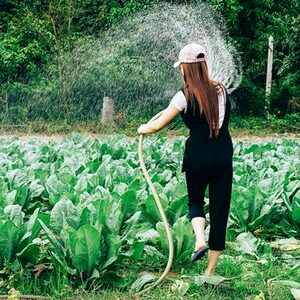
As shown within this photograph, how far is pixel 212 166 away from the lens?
4223mm

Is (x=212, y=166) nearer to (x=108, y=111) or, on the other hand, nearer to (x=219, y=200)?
(x=219, y=200)

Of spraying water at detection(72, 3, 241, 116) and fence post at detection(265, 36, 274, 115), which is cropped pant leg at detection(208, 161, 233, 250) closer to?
spraying water at detection(72, 3, 241, 116)

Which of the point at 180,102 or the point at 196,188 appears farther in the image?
the point at 196,188

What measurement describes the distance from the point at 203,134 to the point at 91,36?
16.9m

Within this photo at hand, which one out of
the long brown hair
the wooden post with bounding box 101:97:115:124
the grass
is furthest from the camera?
the wooden post with bounding box 101:97:115:124

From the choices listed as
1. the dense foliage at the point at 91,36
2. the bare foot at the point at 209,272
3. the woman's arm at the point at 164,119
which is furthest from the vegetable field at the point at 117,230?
the dense foliage at the point at 91,36

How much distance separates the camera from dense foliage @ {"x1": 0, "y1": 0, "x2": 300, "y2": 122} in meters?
20.0

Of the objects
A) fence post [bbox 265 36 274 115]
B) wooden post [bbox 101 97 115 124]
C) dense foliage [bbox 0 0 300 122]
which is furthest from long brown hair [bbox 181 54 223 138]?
fence post [bbox 265 36 274 115]

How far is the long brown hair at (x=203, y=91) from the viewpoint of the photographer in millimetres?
4129

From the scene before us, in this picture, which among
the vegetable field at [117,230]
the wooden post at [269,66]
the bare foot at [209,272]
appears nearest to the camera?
the vegetable field at [117,230]

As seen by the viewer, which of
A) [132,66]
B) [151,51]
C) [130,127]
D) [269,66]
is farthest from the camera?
[269,66]

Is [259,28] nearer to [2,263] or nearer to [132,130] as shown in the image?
[132,130]

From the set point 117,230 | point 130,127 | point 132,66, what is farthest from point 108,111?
point 117,230

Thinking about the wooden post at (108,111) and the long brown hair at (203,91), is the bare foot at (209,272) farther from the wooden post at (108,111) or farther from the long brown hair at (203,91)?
the wooden post at (108,111)
